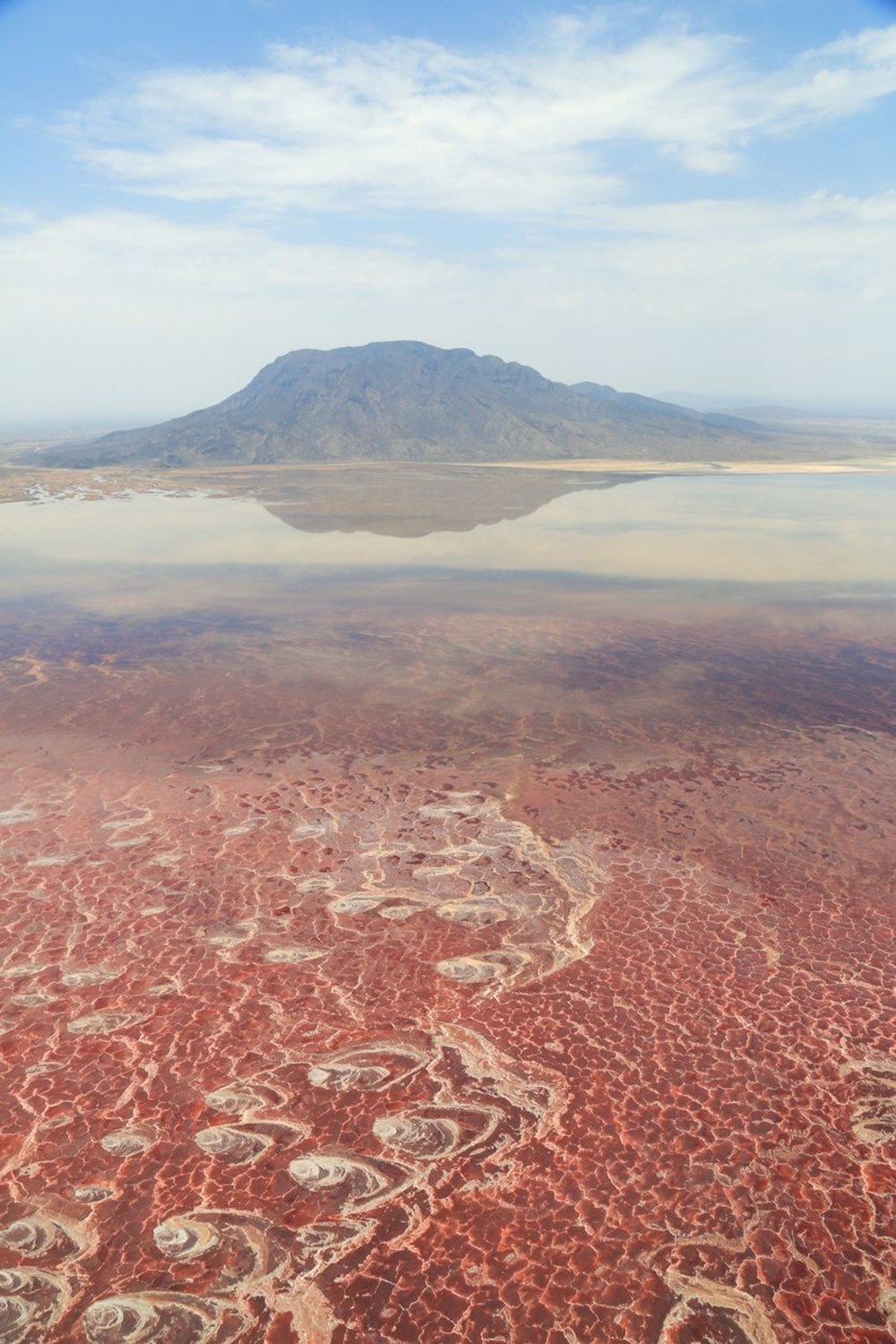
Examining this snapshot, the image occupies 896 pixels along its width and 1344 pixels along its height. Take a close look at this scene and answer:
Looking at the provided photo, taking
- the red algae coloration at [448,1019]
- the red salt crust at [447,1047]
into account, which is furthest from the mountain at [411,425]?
the red salt crust at [447,1047]

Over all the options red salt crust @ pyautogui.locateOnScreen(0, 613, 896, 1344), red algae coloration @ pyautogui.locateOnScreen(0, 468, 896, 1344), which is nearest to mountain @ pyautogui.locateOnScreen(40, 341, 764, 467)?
red algae coloration @ pyautogui.locateOnScreen(0, 468, 896, 1344)

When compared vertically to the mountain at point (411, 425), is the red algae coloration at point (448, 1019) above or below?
below

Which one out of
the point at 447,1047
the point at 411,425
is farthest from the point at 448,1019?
the point at 411,425

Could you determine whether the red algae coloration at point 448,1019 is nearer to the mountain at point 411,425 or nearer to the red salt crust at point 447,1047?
the red salt crust at point 447,1047

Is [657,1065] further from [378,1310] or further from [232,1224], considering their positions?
[232,1224]

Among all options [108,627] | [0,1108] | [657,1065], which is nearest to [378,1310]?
[657,1065]
